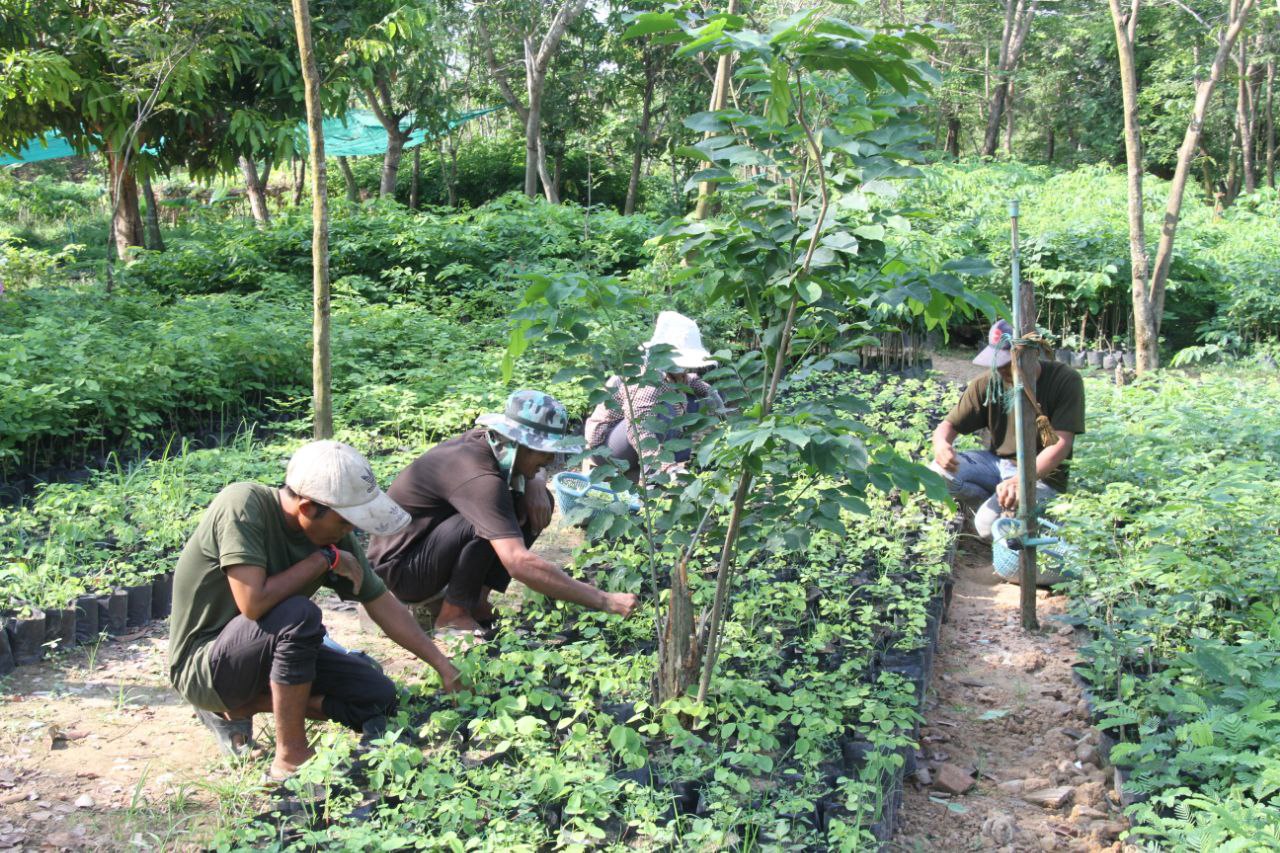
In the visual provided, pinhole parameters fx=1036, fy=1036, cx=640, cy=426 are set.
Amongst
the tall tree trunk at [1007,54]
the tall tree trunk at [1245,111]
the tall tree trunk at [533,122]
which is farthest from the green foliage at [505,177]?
the tall tree trunk at [1245,111]

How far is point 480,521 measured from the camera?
3.71 meters

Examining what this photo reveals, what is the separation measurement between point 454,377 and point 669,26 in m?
5.03

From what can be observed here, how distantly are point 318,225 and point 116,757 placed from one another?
2.53 metres

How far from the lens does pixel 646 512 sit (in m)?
3.13

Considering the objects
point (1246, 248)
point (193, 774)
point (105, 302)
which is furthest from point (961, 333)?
point (193, 774)

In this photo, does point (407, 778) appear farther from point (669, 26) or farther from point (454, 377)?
point (454, 377)

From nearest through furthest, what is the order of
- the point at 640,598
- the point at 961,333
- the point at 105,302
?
the point at 640,598, the point at 105,302, the point at 961,333

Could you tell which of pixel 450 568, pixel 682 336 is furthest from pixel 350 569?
pixel 682 336

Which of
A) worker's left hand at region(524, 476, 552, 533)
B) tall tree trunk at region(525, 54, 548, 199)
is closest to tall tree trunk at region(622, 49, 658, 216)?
tall tree trunk at region(525, 54, 548, 199)

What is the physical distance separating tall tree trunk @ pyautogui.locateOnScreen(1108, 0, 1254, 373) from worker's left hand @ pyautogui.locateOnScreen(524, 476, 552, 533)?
19.7 ft

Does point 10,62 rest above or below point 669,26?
above

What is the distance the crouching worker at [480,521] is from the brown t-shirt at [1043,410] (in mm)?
2335

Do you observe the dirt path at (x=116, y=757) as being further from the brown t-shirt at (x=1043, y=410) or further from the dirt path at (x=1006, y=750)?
the brown t-shirt at (x=1043, y=410)

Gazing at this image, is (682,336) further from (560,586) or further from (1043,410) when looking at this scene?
(560,586)
